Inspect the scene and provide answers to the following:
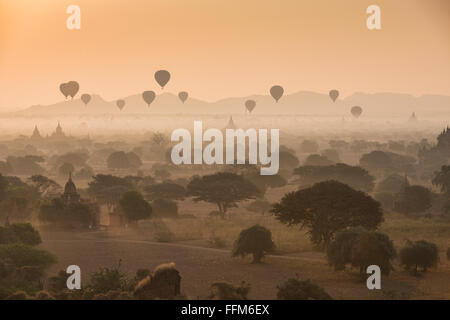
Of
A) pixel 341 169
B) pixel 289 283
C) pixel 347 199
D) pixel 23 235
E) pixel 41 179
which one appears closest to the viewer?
pixel 289 283

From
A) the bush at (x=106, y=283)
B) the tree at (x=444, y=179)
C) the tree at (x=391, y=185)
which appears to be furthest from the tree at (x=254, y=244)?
the tree at (x=391, y=185)

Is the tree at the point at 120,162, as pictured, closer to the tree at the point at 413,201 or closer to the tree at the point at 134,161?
the tree at the point at 134,161

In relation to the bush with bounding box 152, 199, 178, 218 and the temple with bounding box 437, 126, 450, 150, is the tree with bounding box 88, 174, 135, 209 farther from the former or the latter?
the temple with bounding box 437, 126, 450, 150

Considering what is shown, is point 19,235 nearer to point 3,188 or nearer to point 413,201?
point 3,188

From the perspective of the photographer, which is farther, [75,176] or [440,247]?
[75,176]

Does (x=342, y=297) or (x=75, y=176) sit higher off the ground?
(x=75, y=176)

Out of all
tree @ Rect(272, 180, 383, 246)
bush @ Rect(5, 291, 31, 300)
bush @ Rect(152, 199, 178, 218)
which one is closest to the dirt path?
tree @ Rect(272, 180, 383, 246)

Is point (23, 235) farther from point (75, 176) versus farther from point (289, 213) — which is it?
point (75, 176)

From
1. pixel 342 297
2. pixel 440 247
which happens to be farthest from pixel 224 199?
pixel 342 297
